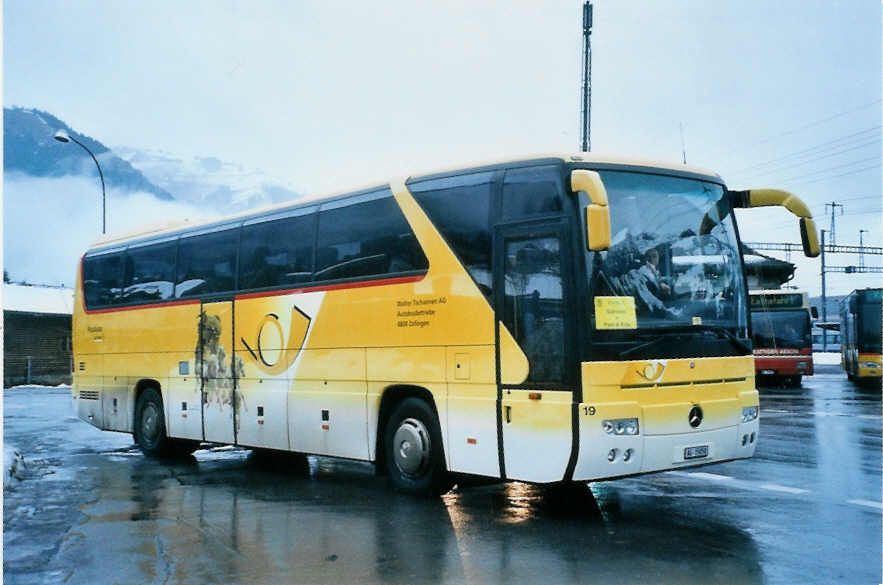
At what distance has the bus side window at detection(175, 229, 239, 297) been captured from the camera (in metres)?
14.3

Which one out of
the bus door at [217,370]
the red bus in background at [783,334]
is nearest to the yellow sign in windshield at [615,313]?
the bus door at [217,370]

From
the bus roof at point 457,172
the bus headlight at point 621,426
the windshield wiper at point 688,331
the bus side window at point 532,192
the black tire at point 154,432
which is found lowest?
the black tire at point 154,432

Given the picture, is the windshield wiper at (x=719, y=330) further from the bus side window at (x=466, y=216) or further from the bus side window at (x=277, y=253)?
the bus side window at (x=277, y=253)

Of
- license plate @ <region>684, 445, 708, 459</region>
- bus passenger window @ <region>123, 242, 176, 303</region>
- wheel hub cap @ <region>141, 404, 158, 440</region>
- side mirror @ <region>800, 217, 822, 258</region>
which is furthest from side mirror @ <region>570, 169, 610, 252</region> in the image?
wheel hub cap @ <region>141, 404, 158, 440</region>

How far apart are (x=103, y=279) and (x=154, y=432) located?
11.2 ft

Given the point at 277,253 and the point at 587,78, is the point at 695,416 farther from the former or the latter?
the point at 587,78

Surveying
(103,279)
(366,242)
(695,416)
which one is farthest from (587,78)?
(695,416)

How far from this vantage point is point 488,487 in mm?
11773

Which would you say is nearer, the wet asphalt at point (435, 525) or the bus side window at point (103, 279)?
the wet asphalt at point (435, 525)

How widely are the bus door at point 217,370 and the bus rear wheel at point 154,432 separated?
1.47 meters

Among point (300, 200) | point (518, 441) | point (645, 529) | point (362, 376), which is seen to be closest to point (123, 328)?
point (300, 200)

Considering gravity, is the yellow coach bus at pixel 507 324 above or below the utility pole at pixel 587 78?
below

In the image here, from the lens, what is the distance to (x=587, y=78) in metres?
32.0

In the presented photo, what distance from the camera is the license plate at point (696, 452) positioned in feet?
30.3
